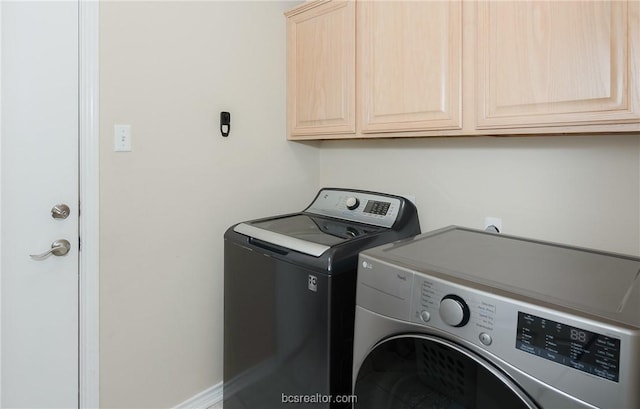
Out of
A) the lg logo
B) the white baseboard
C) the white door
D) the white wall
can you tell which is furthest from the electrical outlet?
the white door

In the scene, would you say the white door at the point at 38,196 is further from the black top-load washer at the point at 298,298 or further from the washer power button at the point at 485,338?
the washer power button at the point at 485,338

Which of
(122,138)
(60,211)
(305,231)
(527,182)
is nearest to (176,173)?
(122,138)

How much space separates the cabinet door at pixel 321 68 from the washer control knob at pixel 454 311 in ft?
3.47

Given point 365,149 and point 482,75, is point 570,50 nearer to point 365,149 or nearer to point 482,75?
point 482,75

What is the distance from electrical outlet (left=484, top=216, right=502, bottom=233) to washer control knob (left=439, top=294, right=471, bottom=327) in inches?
33.5

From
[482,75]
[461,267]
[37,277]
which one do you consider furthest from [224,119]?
[461,267]

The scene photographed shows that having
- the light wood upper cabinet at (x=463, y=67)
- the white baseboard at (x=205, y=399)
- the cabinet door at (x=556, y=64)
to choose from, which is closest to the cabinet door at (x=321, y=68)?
the light wood upper cabinet at (x=463, y=67)

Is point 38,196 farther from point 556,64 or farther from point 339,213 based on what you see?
point 556,64

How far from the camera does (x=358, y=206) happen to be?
70.7 inches

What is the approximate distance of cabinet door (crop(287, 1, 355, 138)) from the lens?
171 centimetres

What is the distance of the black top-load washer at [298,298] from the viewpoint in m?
1.24

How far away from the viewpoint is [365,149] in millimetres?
2035

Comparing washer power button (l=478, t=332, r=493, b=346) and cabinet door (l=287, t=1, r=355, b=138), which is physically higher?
cabinet door (l=287, t=1, r=355, b=138)

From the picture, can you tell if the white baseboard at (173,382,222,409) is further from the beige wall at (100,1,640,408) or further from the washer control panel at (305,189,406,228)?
the washer control panel at (305,189,406,228)
